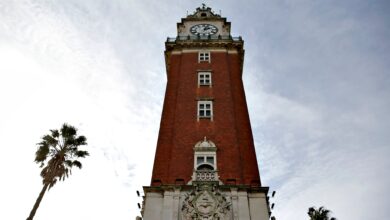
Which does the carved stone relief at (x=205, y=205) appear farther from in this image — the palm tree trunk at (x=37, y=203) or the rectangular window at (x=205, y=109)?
the palm tree trunk at (x=37, y=203)

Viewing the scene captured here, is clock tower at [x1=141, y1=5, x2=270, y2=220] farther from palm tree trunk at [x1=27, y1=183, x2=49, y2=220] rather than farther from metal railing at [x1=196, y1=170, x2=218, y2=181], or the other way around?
palm tree trunk at [x1=27, y1=183, x2=49, y2=220]

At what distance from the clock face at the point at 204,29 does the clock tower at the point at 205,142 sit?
1188 millimetres

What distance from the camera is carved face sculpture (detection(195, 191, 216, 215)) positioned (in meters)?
23.0

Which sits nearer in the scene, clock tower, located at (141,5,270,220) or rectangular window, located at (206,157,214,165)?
clock tower, located at (141,5,270,220)

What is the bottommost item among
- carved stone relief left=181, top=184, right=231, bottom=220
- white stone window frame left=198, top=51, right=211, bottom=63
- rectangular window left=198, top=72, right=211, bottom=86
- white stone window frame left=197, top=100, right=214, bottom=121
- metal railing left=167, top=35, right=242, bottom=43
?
carved stone relief left=181, top=184, right=231, bottom=220

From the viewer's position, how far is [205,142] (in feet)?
90.7

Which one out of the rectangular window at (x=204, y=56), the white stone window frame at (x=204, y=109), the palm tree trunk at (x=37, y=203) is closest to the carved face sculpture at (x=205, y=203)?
the white stone window frame at (x=204, y=109)

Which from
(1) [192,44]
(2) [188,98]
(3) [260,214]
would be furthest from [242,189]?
(1) [192,44]

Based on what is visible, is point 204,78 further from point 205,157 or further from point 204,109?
point 205,157

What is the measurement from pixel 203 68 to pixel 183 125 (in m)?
8.15

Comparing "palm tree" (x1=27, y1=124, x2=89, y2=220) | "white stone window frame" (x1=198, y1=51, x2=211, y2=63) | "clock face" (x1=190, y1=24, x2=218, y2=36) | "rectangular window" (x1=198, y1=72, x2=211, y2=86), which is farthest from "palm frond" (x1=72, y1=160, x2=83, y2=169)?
"clock face" (x1=190, y1=24, x2=218, y2=36)

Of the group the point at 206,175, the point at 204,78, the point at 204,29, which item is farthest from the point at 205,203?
the point at 204,29

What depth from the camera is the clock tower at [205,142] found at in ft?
76.8

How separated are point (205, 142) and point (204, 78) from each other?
28.1 feet
